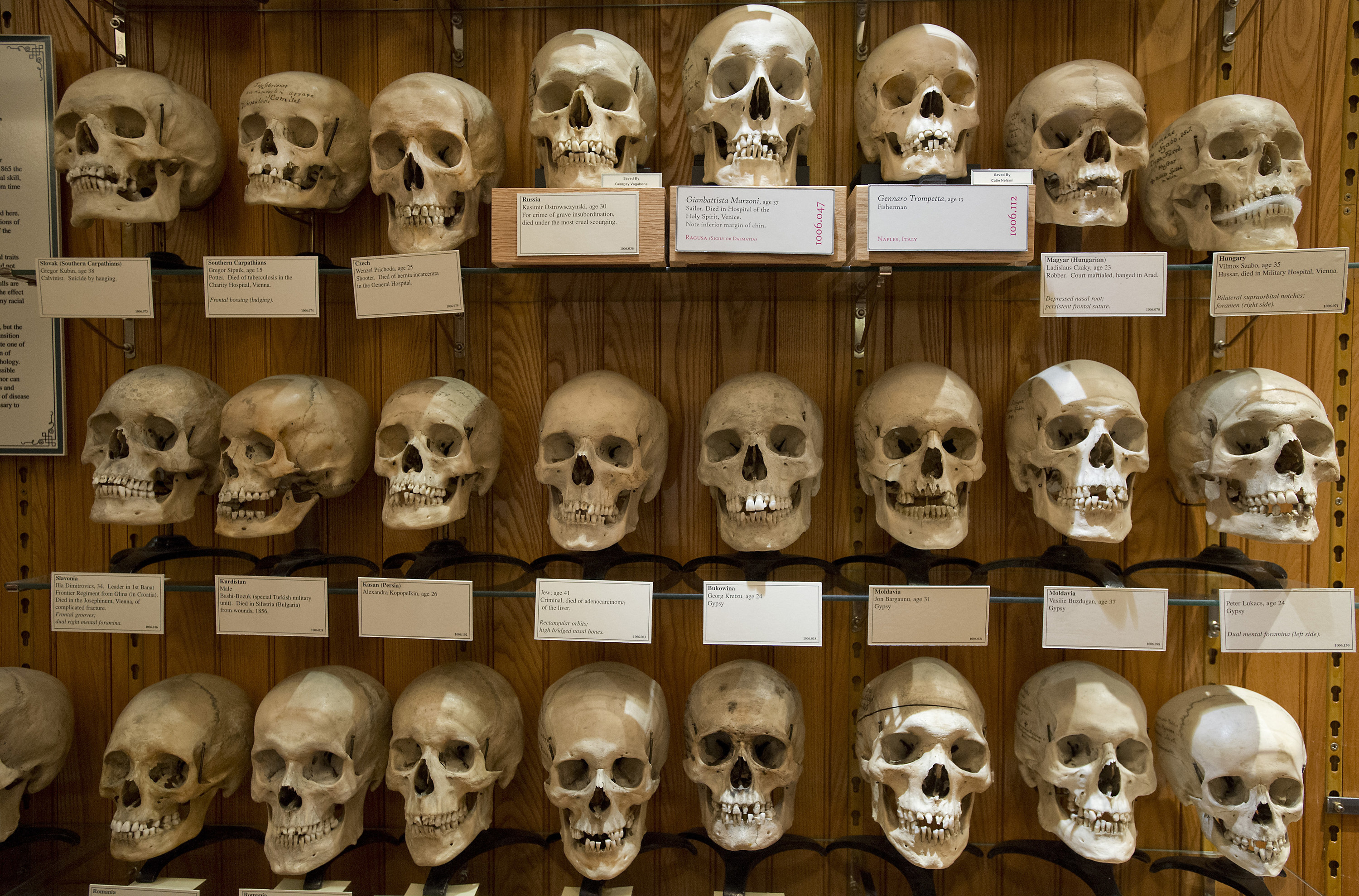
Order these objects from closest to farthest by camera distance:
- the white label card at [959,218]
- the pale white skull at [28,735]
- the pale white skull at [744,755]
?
the white label card at [959,218] → the pale white skull at [744,755] → the pale white skull at [28,735]

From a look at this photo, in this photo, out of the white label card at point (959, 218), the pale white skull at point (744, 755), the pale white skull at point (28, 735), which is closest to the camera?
the white label card at point (959, 218)

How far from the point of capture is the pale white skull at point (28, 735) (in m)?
1.49

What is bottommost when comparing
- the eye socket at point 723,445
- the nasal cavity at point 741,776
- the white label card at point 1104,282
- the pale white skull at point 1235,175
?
the nasal cavity at point 741,776

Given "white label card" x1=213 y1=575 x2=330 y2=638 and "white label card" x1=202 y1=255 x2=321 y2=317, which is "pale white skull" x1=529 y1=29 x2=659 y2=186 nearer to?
"white label card" x1=202 y1=255 x2=321 y2=317

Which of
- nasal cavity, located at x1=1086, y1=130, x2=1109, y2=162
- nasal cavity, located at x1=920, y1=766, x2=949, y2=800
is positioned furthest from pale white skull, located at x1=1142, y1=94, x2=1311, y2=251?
nasal cavity, located at x1=920, y1=766, x2=949, y2=800

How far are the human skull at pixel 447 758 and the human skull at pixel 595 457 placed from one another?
36cm

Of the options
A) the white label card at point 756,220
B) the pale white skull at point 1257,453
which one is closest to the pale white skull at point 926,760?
the pale white skull at point 1257,453

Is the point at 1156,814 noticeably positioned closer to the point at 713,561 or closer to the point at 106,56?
the point at 713,561

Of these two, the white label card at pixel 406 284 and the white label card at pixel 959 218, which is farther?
the white label card at pixel 406 284

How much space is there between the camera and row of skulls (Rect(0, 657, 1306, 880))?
4.30 ft

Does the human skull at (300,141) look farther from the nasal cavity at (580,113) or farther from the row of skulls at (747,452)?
the nasal cavity at (580,113)

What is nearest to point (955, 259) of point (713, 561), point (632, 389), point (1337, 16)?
point (632, 389)

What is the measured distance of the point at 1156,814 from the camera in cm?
162

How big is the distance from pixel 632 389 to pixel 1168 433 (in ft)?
3.41
